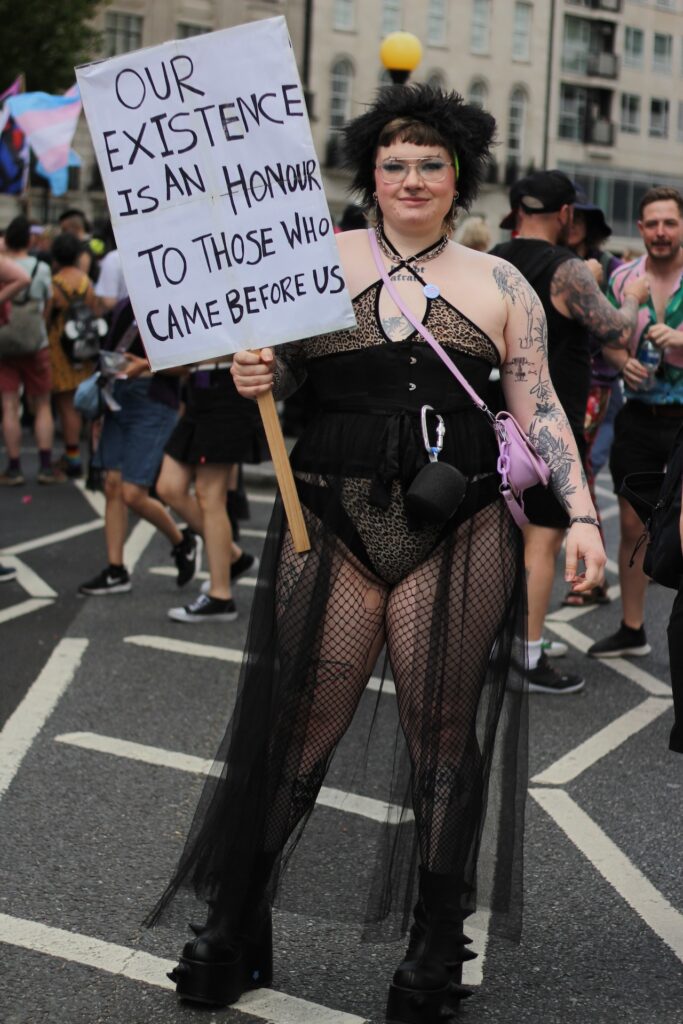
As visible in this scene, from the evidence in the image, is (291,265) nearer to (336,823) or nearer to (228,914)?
(228,914)

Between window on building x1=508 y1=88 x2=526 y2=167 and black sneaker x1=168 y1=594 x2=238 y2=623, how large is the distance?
204ft

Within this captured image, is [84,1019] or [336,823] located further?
Answer: [336,823]

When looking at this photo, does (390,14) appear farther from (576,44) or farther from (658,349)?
(658,349)

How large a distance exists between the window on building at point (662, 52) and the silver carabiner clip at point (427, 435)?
248 feet

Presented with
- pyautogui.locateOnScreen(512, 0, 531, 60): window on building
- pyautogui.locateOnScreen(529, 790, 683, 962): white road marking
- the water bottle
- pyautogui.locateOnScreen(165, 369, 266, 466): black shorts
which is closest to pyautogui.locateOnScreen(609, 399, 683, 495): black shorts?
the water bottle

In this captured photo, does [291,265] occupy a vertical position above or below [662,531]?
above

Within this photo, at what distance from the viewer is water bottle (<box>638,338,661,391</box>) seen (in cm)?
686

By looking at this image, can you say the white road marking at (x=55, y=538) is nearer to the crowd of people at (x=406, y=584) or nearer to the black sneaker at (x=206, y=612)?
the black sneaker at (x=206, y=612)

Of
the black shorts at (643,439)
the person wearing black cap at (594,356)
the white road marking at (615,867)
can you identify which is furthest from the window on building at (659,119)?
the white road marking at (615,867)

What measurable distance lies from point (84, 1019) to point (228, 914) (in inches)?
14.7

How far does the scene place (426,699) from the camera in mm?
3619

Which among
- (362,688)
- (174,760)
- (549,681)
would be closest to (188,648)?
(549,681)

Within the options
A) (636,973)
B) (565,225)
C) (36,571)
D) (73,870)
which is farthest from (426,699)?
(36,571)
